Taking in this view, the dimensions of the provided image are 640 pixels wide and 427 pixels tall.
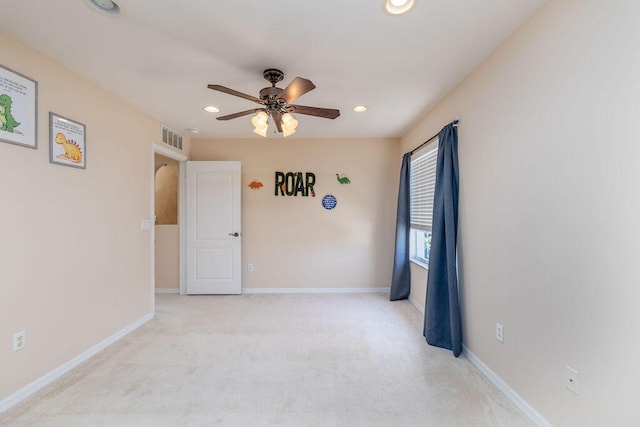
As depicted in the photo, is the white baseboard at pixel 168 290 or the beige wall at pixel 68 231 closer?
the beige wall at pixel 68 231

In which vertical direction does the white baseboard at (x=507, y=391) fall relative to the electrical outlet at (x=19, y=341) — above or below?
below

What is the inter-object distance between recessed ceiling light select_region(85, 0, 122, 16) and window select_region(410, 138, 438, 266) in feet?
9.33

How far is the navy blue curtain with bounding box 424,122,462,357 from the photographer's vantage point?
253 centimetres

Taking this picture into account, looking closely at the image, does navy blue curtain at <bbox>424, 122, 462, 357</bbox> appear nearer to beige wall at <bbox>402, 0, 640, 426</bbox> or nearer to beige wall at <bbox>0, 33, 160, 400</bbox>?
beige wall at <bbox>402, 0, 640, 426</bbox>

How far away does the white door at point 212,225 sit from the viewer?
437 cm

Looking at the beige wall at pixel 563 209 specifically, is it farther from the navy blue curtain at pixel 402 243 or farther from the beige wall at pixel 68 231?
the beige wall at pixel 68 231

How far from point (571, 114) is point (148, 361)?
337 cm

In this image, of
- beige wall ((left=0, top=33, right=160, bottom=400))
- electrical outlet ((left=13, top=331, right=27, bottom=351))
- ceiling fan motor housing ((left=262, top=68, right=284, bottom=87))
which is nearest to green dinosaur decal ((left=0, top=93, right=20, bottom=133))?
beige wall ((left=0, top=33, right=160, bottom=400))

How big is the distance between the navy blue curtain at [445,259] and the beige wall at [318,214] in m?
1.74

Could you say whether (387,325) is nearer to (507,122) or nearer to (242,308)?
(242,308)

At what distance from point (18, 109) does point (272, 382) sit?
2.56 meters

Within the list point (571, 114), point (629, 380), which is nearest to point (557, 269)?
point (629, 380)

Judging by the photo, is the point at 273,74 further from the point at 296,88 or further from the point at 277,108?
the point at 296,88

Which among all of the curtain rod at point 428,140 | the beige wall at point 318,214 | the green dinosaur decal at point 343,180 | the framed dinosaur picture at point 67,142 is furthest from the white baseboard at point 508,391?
the framed dinosaur picture at point 67,142
